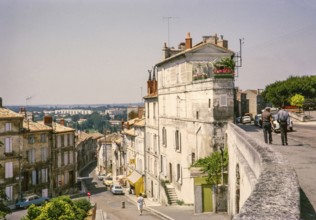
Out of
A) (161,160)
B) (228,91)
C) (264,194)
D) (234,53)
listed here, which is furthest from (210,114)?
(264,194)

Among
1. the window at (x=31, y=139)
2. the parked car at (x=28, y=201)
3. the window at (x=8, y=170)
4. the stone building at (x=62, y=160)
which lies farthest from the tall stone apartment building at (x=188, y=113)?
the window at (x=8, y=170)

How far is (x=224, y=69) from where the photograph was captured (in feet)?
74.7

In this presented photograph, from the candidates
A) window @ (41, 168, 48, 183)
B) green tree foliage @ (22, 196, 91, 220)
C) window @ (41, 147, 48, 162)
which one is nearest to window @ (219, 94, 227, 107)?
green tree foliage @ (22, 196, 91, 220)

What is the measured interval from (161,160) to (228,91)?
51.7 ft

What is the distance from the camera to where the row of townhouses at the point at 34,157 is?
128 feet

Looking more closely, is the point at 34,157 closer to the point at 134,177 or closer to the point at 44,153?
the point at 44,153

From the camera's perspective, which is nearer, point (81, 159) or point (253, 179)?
point (253, 179)

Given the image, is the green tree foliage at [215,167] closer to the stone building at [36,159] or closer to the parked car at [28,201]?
the parked car at [28,201]

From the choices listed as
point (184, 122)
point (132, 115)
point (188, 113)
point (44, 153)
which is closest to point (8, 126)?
point (44, 153)

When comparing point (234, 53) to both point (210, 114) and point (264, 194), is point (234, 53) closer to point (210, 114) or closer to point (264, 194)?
point (210, 114)

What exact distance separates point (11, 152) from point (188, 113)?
21.2 m

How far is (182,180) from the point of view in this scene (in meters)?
29.9

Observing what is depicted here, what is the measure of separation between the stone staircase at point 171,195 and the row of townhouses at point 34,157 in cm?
1573

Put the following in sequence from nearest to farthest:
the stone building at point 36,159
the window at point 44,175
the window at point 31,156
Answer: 1. the stone building at point 36,159
2. the window at point 31,156
3. the window at point 44,175
